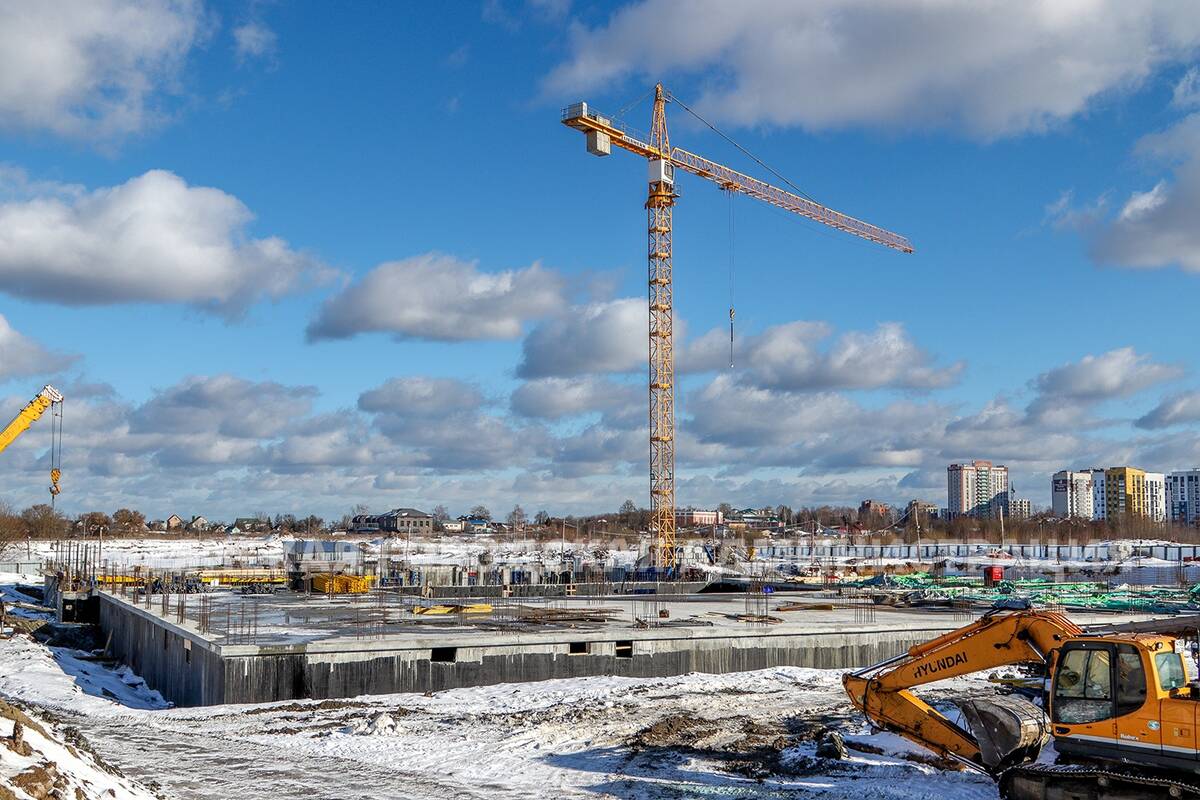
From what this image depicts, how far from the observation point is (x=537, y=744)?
69.0 feet

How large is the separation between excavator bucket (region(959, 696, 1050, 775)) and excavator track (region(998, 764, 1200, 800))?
27 centimetres

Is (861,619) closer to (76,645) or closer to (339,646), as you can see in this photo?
(339,646)

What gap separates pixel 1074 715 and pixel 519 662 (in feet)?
60.5

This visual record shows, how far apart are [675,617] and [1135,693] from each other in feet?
84.3

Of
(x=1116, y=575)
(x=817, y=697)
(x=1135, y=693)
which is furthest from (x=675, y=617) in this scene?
(x=1116, y=575)

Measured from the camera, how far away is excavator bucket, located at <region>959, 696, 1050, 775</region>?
15039 millimetres

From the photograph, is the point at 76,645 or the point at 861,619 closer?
the point at 861,619

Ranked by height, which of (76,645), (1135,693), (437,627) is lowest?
(76,645)

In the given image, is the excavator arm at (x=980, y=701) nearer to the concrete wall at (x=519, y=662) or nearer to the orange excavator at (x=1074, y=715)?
the orange excavator at (x=1074, y=715)

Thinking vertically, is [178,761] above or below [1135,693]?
below

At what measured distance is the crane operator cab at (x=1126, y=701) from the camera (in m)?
13.1

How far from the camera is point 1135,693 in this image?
13570 mm

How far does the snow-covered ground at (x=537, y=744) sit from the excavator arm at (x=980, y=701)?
3.45 ft

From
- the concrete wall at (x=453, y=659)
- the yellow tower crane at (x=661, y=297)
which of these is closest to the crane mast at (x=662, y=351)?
the yellow tower crane at (x=661, y=297)
